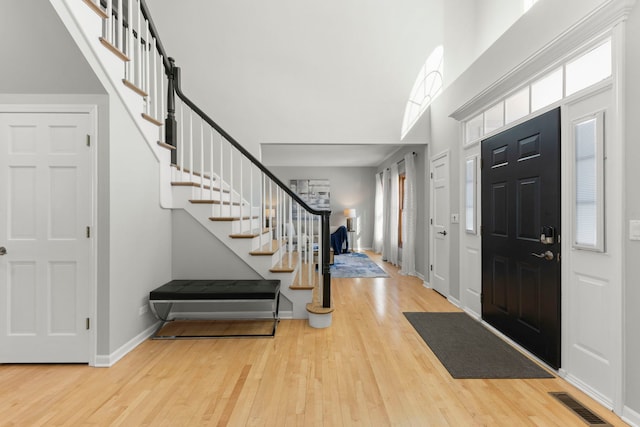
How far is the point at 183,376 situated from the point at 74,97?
2231 mm

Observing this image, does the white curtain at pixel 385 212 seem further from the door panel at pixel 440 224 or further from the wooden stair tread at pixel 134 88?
the wooden stair tread at pixel 134 88

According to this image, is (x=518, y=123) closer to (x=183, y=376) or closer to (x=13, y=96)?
(x=183, y=376)

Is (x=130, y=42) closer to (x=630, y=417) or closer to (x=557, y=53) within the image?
(x=557, y=53)

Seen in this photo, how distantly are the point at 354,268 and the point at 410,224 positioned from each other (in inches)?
59.3

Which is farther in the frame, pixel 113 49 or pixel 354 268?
pixel 354 268

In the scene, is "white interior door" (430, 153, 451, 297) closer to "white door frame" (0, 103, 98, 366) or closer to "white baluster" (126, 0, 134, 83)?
"white baluster" (126, 0, 134, 83)

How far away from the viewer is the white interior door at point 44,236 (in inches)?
93.6

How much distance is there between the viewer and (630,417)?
5.69 feet

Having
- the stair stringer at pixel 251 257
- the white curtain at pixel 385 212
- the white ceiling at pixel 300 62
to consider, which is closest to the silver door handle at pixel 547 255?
the stair stringer at pixel 251 257

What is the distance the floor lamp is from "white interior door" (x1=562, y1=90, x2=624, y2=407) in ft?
23.8

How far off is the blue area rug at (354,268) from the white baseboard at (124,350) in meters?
3.35

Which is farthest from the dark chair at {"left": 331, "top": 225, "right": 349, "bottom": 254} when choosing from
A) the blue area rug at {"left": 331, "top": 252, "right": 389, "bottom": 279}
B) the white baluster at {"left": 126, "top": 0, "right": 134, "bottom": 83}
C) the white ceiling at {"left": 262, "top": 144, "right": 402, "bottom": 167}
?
the white baluster at {"left": 126, "top": 0, "right": 134, "bottom": 83}

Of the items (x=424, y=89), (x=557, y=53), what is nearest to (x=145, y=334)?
(x=557, y=53)

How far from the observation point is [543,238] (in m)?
2.41
